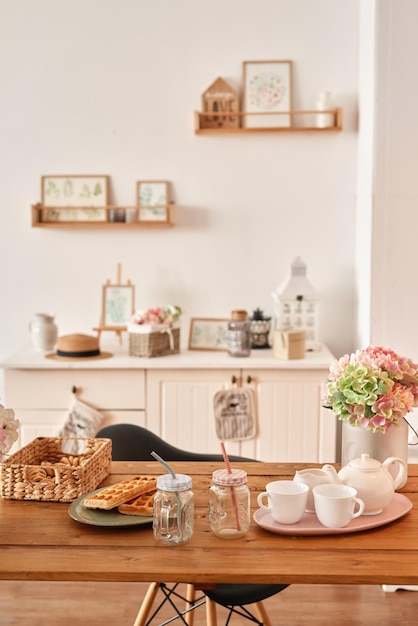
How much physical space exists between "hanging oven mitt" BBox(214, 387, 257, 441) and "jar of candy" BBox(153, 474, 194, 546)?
175 centimetres

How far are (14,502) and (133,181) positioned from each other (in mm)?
2295

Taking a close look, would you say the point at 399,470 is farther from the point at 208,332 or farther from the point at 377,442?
the point at 208,332

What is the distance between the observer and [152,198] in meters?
4.01

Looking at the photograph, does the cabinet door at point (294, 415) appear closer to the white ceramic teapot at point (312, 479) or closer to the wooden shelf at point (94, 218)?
the wooden shelf at point (94, 218)

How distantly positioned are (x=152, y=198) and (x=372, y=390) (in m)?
2.24

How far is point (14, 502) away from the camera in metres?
2.04

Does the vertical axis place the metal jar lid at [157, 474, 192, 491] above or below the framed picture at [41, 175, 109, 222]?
below

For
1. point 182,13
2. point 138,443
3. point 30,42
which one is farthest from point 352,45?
point 138,443

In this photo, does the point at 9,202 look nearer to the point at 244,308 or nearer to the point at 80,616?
the point at 244,308

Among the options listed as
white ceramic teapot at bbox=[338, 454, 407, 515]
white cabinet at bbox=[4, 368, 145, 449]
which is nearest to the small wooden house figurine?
white cabinet at bbox=[4, 368, 145, 449]

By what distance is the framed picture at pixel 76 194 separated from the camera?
13.2ft

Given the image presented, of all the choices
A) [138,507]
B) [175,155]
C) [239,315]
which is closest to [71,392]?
[239,315]

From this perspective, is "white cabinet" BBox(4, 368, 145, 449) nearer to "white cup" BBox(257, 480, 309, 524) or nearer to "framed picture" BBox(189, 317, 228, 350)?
"framed picture" BBox(189, 317, 228, 350)

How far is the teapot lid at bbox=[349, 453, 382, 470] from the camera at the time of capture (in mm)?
1926
